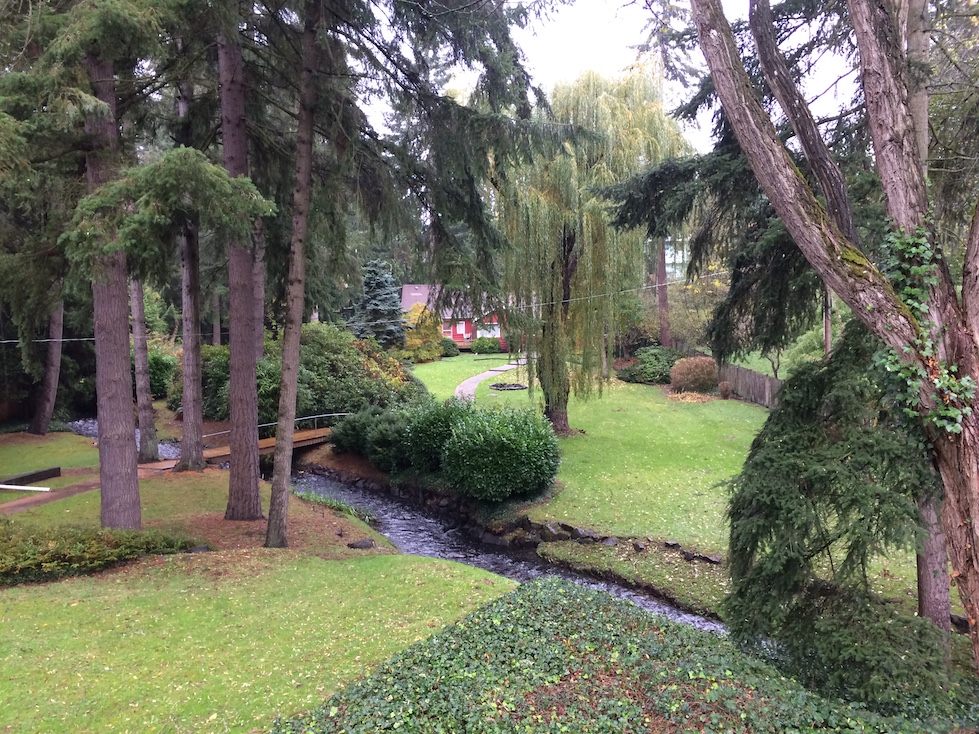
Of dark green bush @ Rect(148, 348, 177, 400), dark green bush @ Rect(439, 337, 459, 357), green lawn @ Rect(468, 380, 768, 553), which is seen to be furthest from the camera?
dark green bush @ Rect(439, 337, 459, 357)

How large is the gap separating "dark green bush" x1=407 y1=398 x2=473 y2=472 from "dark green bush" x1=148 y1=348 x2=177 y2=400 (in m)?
14.1

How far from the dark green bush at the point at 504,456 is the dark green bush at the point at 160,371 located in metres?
16.5

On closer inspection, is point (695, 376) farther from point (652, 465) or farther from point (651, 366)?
point (652, 465)

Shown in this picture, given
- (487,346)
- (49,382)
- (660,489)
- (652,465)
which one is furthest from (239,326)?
(487,346)

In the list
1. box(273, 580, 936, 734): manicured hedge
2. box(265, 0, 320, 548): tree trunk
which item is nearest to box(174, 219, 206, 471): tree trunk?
box(265, 0, 320, 548): tree trunk

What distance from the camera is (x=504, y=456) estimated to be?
1327 centimetres

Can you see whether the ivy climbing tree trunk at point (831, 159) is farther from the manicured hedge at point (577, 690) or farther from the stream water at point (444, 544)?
the stream water at point (444, 544)

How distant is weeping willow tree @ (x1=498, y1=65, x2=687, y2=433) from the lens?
15.3m

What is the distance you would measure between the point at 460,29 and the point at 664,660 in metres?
8.21

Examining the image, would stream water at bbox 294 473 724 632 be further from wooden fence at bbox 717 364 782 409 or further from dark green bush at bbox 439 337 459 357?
dark green bush at bbox 439 337 459 357

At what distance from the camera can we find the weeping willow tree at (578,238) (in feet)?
50.3

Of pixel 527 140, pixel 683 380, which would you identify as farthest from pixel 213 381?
pixel 683 380

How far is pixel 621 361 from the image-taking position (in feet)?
104

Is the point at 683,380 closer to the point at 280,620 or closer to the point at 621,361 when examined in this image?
the point at 621,361
